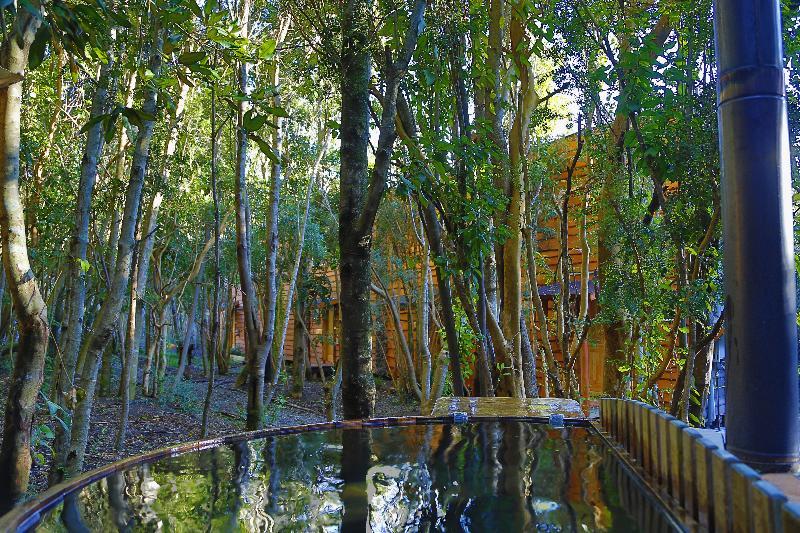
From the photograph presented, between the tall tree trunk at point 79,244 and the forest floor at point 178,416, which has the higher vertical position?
the tall tree trunk at point 79,244

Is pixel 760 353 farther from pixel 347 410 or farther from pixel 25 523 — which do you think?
pixel 347 410

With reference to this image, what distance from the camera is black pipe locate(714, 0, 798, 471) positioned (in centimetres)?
208

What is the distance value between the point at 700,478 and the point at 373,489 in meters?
1.09

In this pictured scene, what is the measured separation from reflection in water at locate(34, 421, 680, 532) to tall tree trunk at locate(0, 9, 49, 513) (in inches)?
53.7

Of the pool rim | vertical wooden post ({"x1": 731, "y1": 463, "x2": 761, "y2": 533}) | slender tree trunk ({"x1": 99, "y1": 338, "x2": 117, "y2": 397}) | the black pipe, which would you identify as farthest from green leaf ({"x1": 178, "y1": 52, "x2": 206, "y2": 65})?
slender tree trunk ({"x1": 99, "y1": 338, "x2": 117, "y2": 397})

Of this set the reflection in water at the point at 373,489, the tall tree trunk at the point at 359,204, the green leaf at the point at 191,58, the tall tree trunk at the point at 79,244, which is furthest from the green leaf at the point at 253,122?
the tall tree trunk at the point at 79,244

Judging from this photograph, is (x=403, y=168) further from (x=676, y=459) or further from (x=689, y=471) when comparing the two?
(x=689, y=471)

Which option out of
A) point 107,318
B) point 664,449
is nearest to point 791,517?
point 664,449

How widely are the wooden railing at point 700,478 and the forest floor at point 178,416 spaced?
629cm

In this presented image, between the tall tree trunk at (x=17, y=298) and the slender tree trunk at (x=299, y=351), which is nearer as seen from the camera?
the tall tree trunk at (x=17, y=298)

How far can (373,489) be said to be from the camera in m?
2.38

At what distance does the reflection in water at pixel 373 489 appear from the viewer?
77.4 inches

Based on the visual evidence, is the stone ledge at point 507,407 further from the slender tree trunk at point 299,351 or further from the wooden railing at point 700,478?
the slender tree trunk at point 299,351

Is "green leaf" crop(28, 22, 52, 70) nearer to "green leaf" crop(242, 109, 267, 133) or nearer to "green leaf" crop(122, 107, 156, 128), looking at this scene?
"green leaf" crop(122, 107, 156, 128)
